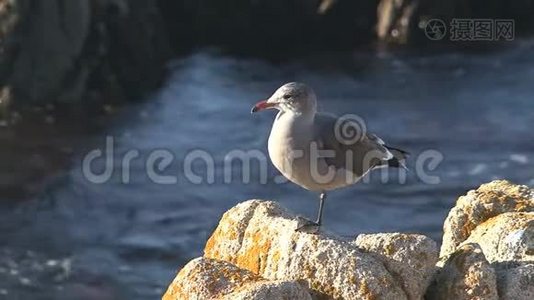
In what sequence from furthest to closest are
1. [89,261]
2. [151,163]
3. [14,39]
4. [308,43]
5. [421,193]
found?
[308,43] → [14,39] → [151,163] → [421,193] → [89,261]

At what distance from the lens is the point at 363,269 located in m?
8.03

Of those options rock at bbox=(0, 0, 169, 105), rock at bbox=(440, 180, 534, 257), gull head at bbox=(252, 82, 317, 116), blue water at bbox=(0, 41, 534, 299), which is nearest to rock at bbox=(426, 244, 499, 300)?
rock at bbox=(440, 180, 534, 257)

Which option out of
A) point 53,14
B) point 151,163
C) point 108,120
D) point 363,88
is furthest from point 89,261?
point 363,88

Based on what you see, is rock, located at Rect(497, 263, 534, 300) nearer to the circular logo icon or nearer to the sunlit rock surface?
the sunlit rock surface

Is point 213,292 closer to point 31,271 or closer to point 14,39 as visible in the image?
point 31,271

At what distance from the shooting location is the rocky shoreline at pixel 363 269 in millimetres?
7977

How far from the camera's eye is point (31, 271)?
2117cm

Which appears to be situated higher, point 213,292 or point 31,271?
point 31,271

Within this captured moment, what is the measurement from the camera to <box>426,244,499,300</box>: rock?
797 cm

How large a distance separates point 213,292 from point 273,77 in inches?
1023

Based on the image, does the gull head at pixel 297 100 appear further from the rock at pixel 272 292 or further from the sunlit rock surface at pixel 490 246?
the rock at pixel 272 292
